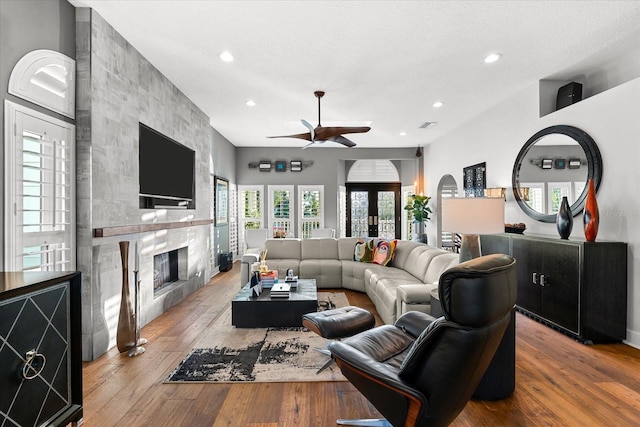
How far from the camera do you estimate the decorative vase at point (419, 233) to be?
27.5ft

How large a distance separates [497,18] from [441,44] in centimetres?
55

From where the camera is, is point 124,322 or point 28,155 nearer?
point 28,155

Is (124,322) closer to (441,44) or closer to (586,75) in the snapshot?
(441,44)

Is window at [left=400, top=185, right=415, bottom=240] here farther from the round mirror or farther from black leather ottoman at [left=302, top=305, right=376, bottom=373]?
black leather ottoman at [left=302, top=305, right=376, bottom=373]

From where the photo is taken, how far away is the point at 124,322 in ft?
9.98

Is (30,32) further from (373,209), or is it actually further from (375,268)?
(373,209)

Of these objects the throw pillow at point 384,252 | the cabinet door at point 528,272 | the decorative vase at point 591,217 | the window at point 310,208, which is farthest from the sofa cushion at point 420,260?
the window at point 310,208

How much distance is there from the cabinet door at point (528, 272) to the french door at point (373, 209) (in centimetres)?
578

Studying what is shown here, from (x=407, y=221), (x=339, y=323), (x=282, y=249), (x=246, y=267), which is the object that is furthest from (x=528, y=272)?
(x=407, y=221)

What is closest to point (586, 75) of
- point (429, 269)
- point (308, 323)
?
point (429, 269)

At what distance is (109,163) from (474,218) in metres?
3.16

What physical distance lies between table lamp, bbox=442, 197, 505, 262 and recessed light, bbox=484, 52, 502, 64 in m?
1.84

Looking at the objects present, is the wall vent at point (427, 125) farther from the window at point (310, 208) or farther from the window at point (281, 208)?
the window at point (281, 208)

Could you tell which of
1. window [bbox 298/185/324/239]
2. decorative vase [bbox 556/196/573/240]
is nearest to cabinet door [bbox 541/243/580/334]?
decorative vase [bbox 556/196/573/240]
